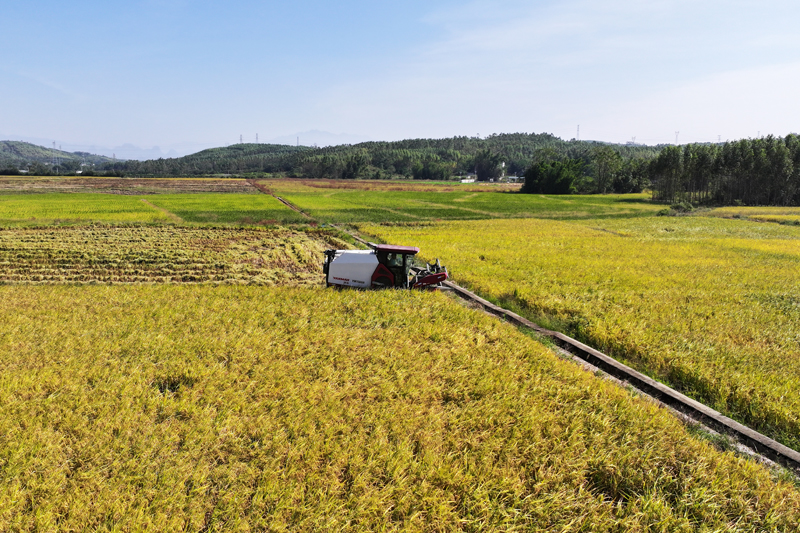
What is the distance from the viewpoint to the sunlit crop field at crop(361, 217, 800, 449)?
8.48m

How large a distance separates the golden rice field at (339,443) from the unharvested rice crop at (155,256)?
27.6ft

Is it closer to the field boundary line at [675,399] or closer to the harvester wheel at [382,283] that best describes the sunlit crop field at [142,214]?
the harvester wheel at [382,283]

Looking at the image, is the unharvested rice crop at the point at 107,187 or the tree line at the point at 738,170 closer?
the tree line at the point at 738,170

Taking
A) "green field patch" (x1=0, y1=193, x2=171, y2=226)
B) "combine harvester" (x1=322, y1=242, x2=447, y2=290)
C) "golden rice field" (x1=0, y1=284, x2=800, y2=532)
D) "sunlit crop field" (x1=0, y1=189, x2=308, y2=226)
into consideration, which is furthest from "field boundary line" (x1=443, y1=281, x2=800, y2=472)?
"green field patch" (x1=0, y1=193, x2=171, y2=226)

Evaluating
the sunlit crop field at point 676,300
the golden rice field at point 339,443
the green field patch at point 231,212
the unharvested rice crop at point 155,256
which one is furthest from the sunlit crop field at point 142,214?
the golden rice field at point 339,443

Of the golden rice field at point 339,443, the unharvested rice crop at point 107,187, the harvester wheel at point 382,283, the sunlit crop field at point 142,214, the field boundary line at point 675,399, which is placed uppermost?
the unharvested rice crop at point 107,187

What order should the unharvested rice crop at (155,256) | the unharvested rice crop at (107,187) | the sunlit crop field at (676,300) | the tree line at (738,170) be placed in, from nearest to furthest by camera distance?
the sunlit crop field at (676,300) < the unharvested rice crop at (155,256) < the tree line at (738,170) < the unharvested rice crop at (107,187)

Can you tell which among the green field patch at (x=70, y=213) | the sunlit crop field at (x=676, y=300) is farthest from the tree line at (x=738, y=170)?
the green field patch at (x=70, y=213)

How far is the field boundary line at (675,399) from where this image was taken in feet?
21.9

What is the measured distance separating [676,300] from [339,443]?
44.0 ft

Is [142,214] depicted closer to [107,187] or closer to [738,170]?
[107,187]

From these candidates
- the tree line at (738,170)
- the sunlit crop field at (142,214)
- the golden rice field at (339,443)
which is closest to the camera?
the golden rice field at (339,443)

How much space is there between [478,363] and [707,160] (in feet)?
280

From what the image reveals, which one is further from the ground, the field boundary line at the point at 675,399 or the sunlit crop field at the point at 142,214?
the sunlit crop field at the point at 142,214
